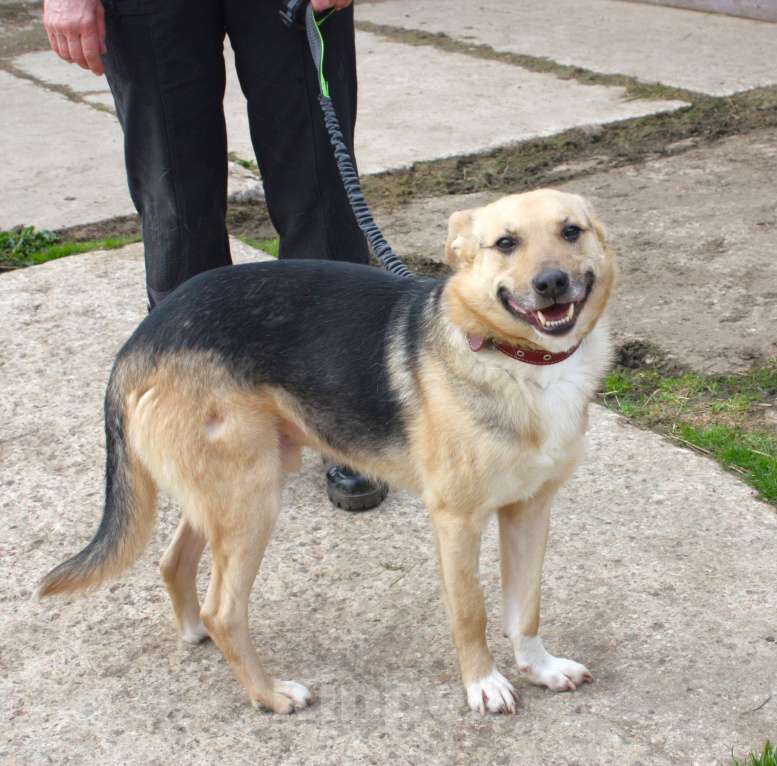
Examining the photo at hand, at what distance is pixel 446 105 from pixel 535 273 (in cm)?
512

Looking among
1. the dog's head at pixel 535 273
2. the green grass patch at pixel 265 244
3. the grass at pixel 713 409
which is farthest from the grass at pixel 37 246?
the dog's head at pixel 535 273

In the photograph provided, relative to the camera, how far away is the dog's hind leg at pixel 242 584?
8.67 ft

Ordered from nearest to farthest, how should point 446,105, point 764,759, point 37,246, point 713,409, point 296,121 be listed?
1. point 764,759
2. point 296,121
3. point 713,409
4. point 37,246
5. point 446,105

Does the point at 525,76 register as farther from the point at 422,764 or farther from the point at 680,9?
the point at 422,764

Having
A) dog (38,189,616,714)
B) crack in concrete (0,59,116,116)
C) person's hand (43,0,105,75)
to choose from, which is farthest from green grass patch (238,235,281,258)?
crack in concrete (0,59,116,116)

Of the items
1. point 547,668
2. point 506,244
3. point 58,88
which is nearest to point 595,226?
point 506,244

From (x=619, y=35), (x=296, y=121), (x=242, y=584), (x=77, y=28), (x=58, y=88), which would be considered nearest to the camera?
(x=242, y=584)

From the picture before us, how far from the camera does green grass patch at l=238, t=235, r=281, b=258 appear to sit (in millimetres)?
5164

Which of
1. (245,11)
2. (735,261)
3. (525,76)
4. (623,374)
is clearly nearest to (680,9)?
(525,76)

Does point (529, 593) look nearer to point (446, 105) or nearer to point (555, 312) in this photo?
point (555, 312)

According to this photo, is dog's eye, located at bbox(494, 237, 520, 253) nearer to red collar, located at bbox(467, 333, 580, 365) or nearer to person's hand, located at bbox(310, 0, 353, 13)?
red collar, located at bbox(467, 333, 580, 365)

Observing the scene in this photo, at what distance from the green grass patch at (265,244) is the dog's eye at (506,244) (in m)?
2.64

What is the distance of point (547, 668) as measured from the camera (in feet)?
8.89

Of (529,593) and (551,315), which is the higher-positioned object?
(551,315)
